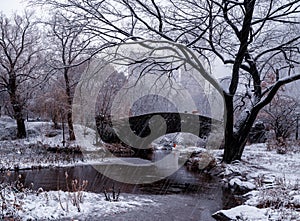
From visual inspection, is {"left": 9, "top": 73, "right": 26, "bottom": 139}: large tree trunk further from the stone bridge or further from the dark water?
the dark water

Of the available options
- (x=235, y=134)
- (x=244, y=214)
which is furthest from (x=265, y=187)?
(x=235, y=134)

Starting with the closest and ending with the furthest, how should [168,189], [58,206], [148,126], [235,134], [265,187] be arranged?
[58,206]
[265,187]
[168,189]
[235,134]
[148,126]

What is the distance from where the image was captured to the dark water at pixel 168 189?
6.49 meters

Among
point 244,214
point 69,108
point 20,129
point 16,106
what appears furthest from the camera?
point 20,129

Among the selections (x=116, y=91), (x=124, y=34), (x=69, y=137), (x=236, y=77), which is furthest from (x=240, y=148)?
(x=69, y=137)

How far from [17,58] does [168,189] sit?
17.5 meters

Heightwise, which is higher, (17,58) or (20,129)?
(17,58)

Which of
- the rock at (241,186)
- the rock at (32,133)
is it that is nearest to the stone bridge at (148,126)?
the rock at (241,186)

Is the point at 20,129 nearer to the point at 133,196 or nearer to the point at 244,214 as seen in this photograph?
the point at 133,196

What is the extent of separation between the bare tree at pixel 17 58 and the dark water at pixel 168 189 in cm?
995

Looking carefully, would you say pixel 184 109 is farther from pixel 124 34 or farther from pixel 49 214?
pixel 49 214

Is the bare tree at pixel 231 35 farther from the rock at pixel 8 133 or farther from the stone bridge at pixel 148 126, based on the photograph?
the rock at pixel 8 133

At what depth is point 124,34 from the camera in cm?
966

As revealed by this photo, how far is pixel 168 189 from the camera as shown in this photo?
9.59 meters
